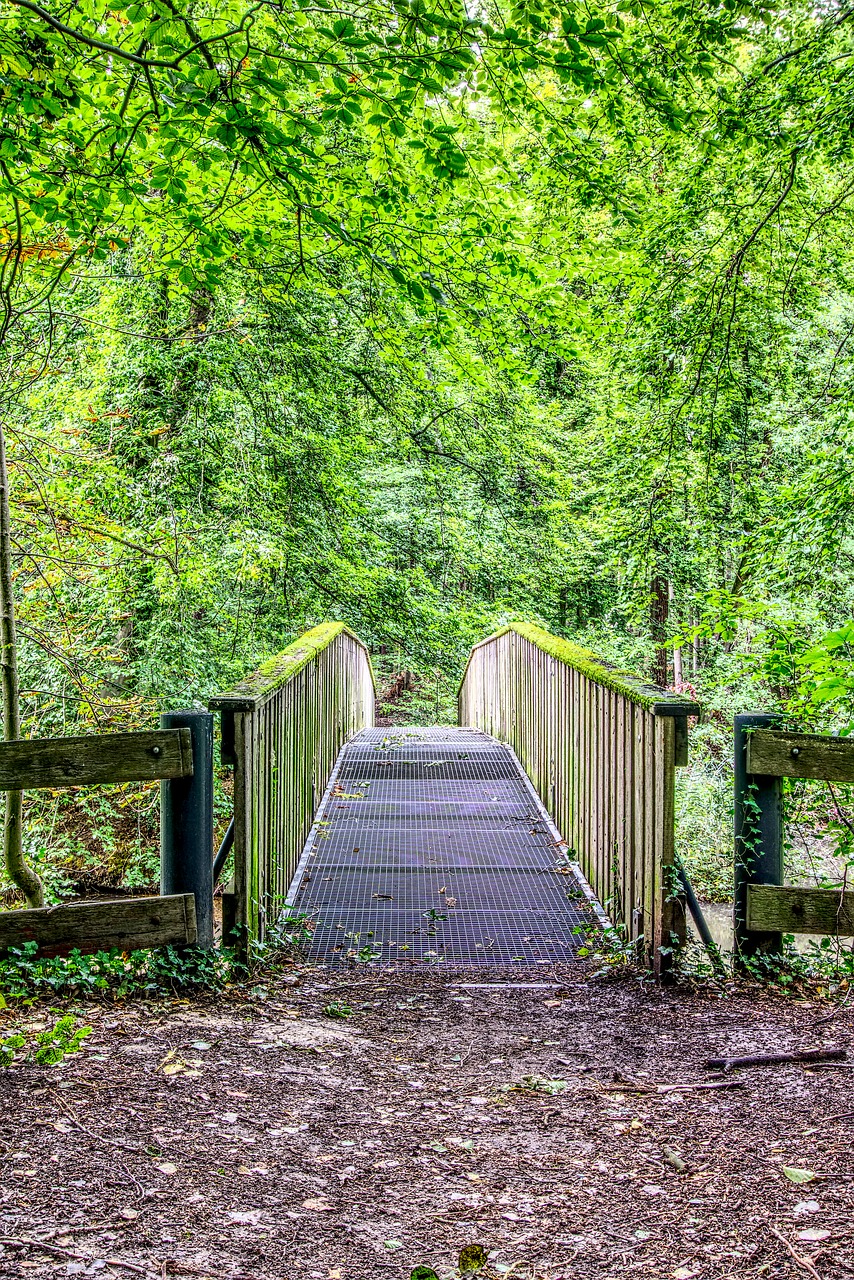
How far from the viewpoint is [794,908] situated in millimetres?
3836

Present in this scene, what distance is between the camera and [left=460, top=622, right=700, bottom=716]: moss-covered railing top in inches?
150

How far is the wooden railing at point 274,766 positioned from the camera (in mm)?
3943

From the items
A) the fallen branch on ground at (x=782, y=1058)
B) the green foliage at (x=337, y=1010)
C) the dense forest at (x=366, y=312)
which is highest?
the dense forest at (x=366, y=312)

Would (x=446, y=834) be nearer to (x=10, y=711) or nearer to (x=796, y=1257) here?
(x=10, y=711)

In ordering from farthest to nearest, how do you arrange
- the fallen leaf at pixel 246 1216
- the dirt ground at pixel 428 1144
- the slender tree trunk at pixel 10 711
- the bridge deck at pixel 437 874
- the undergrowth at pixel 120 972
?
the bridge deck at pixel 437 874, the slender tree trunk at pixel 10 711, the undergrowth at pixel 120 972, the fallen leaf at pixel 246 1216, the dirt ground at pixel 428 1144

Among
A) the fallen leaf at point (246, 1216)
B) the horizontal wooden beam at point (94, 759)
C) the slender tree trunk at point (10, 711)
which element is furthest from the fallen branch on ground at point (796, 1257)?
the slender tree trunk at point (10, 711)

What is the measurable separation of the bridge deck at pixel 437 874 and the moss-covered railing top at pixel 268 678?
4.21 ft

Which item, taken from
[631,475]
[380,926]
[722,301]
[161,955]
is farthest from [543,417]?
[161,955]

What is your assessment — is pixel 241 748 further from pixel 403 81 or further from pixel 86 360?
pixel 86 360

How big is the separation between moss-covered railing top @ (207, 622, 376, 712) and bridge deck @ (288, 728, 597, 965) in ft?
4.21

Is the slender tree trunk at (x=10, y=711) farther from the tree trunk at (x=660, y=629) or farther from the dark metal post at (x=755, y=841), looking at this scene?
the tree trunk at (x=660, y=629)

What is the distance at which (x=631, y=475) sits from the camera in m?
8.62

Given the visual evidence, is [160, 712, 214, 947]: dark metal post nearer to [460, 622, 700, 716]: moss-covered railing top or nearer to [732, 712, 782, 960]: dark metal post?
[460, 622, 700, 716]: moss-covered railing top

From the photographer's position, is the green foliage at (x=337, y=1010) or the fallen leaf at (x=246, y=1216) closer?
the fallen leaf at (x=246, y=1216)
